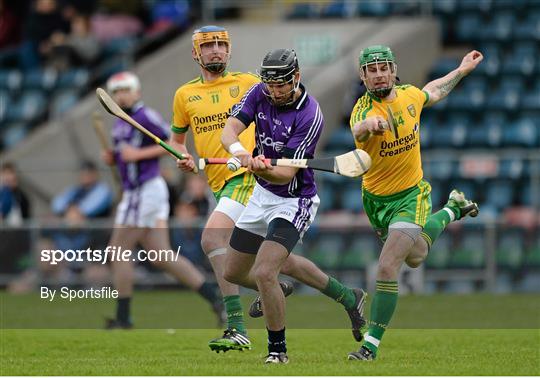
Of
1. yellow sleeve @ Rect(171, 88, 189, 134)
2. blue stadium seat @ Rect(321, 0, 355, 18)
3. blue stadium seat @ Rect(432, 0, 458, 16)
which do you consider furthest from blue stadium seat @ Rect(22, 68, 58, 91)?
yellow sleeve @ Rect(171, 88, 189, 134)

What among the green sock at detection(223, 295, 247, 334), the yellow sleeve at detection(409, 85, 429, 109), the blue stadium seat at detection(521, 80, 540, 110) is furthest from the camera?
the blue stadium seat at detection(521, 80, 540, 110)

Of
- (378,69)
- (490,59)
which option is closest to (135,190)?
(378,69)

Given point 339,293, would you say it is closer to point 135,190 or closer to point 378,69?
point 378,69

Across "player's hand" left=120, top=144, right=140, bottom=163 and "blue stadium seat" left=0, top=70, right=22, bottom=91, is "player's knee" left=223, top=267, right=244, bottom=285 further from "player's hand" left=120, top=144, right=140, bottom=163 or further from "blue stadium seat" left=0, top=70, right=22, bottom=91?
"blue stadium seat" left=0, top=70, right=22, bottom=91

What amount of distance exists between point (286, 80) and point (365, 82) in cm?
82

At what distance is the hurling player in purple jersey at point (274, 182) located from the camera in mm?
9852

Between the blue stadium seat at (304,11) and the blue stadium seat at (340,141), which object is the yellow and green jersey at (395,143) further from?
the blue stadium seat at (304,11)

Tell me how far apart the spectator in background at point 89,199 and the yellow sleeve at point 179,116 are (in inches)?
286

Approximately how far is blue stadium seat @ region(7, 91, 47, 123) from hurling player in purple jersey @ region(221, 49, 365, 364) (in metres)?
12.5

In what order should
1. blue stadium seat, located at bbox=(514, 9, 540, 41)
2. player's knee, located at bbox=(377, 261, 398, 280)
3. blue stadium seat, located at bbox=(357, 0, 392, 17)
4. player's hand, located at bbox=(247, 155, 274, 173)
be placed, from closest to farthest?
player's hand, located at bbox=(247, 155, 274, 173) < player's knee, located at bbox=(377, 261, 398, 280) < blue stadium seat, located at bbox=(514, 9, 540, 41) < blue stadium seat, located at bbox=(357, 0, 392, 17)

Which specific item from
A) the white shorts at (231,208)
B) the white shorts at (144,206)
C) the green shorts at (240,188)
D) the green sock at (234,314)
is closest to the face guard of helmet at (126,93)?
the white shorts at (144,206)

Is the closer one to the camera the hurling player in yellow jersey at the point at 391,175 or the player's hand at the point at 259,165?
the player's hand at the point at 259,165

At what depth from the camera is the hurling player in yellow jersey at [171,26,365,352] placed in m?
11.1

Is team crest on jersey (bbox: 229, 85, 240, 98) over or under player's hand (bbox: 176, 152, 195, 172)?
over
